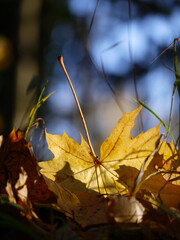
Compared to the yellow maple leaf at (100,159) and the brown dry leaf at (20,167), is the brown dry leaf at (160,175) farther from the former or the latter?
the brown dry leaf at (20,167)

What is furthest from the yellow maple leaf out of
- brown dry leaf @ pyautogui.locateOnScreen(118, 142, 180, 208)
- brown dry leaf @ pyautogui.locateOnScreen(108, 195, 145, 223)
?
brown dry leaf @ pyautogui.locateOnScreen(108, 195, 145, 223)

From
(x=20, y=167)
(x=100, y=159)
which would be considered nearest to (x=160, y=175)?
(x=100, y=159)

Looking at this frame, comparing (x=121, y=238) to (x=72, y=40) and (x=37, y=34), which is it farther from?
(x=72, y=40)

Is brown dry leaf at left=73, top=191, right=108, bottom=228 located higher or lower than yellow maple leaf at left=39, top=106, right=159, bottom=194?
lower

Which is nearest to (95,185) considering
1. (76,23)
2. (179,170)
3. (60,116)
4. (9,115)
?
(179,170)

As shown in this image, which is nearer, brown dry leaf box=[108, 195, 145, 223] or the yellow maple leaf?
brown dry leaf box=[108, 195, 145, 223]

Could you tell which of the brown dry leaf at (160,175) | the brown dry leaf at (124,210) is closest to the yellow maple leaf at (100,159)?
the brown dry leaf at (160,175)

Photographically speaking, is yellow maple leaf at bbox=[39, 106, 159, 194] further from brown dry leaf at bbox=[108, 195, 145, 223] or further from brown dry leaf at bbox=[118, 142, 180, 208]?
brown dry leaf at bbox=[108, 195, 145, 223]
